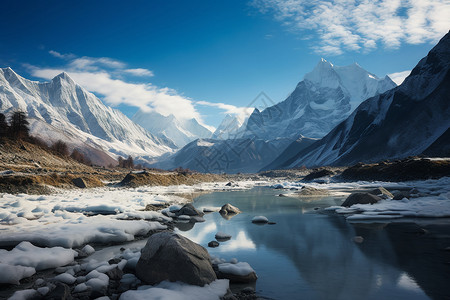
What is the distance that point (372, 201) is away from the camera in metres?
23.7

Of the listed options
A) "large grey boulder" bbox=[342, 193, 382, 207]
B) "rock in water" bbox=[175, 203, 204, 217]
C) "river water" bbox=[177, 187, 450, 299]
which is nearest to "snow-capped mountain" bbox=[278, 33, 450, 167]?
"large grey boulder" bbox=[342, 193, 382, 207]

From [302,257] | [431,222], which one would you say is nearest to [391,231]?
[431,222]

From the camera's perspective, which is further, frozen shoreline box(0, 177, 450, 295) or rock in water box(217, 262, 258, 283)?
frozen shoreline box(0, 177, 450, 295)

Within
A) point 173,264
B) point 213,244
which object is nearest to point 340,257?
point 213,244

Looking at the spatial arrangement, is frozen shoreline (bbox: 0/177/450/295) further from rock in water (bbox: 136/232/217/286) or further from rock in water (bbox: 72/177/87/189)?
rock in water (bbox: 72/177/87/189)

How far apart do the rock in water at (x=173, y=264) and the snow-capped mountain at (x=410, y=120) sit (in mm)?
128592

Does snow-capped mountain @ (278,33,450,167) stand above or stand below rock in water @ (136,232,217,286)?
above

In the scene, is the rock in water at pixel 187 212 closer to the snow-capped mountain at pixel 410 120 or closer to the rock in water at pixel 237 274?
the rock in water at pixel 237 274

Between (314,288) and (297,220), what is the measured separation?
12.4 metres

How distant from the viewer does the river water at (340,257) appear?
823 cm

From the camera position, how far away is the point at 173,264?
8438 mm

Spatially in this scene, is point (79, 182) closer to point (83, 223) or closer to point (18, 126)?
point (83, 223)

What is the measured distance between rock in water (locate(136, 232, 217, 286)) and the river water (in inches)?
75.2

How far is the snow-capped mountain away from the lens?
129 meters
